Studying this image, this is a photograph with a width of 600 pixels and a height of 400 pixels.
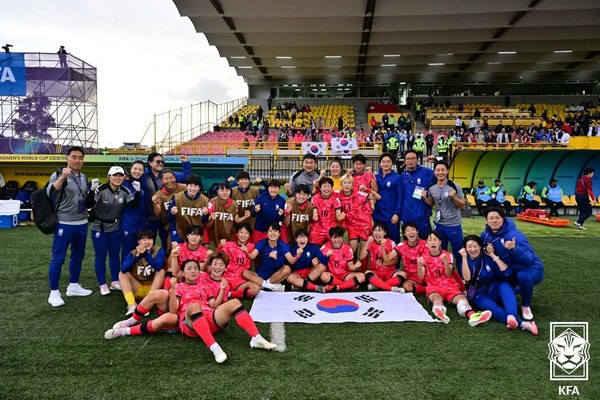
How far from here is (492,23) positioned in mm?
21188

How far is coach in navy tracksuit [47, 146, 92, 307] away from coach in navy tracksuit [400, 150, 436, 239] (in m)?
4.48

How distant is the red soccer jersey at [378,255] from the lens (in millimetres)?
5453

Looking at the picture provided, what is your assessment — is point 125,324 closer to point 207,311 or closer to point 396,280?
point 207,311

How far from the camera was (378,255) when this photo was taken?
553 centimetres

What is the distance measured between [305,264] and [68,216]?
3.15 metres

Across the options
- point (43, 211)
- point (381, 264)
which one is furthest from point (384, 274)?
point (43, 211)

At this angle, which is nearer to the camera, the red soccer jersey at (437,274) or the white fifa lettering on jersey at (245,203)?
the red soccer jersey at (437,274)

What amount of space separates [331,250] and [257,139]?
649 inches

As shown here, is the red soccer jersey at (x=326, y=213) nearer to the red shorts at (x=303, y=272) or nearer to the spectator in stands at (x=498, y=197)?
the red shorts at (x=303, y=272)

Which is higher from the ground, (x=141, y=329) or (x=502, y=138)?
(x=502, y=138)

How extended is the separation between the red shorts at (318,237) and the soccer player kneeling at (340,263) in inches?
10.3

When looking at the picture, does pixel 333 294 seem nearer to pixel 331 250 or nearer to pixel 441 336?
pixel 331 250

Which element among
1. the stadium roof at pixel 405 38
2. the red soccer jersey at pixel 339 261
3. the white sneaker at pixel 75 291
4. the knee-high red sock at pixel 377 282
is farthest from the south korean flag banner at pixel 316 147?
the white sneaker at pixel 75 291

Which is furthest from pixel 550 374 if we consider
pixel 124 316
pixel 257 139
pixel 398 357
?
pixel 257 139
